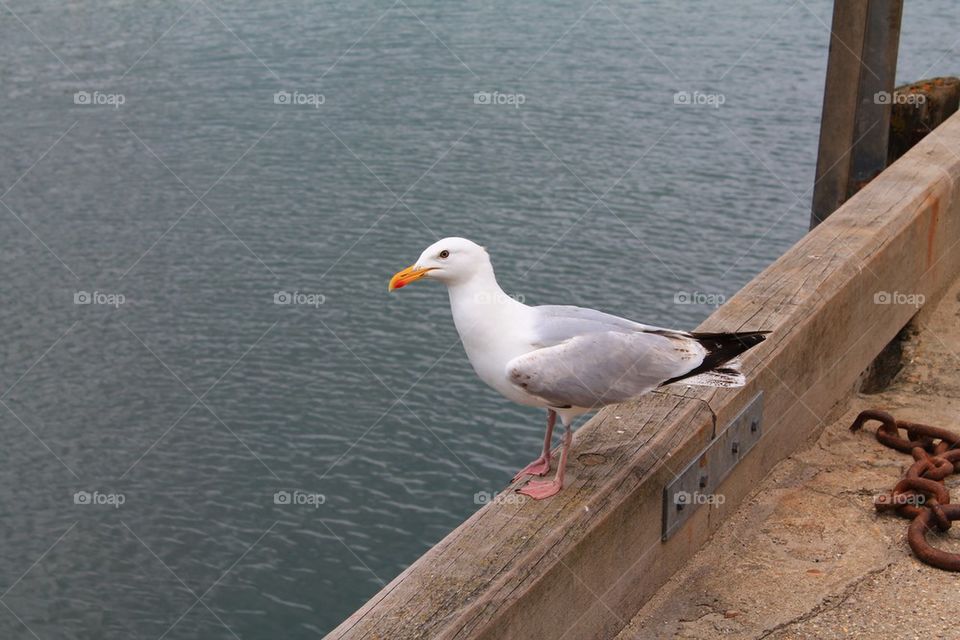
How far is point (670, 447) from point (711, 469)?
0.27 meters

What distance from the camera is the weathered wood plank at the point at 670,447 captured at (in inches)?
108

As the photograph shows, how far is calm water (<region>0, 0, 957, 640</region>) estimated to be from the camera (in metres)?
7.06

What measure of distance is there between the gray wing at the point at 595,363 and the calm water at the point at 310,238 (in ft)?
11.7

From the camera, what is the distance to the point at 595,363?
335cm

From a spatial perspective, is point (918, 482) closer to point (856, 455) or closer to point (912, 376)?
point (856, 455)

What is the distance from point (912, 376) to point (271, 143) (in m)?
6.99

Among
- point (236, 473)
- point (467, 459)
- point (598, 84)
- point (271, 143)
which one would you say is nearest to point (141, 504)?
point (236, 473)

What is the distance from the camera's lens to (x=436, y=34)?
12547mm
